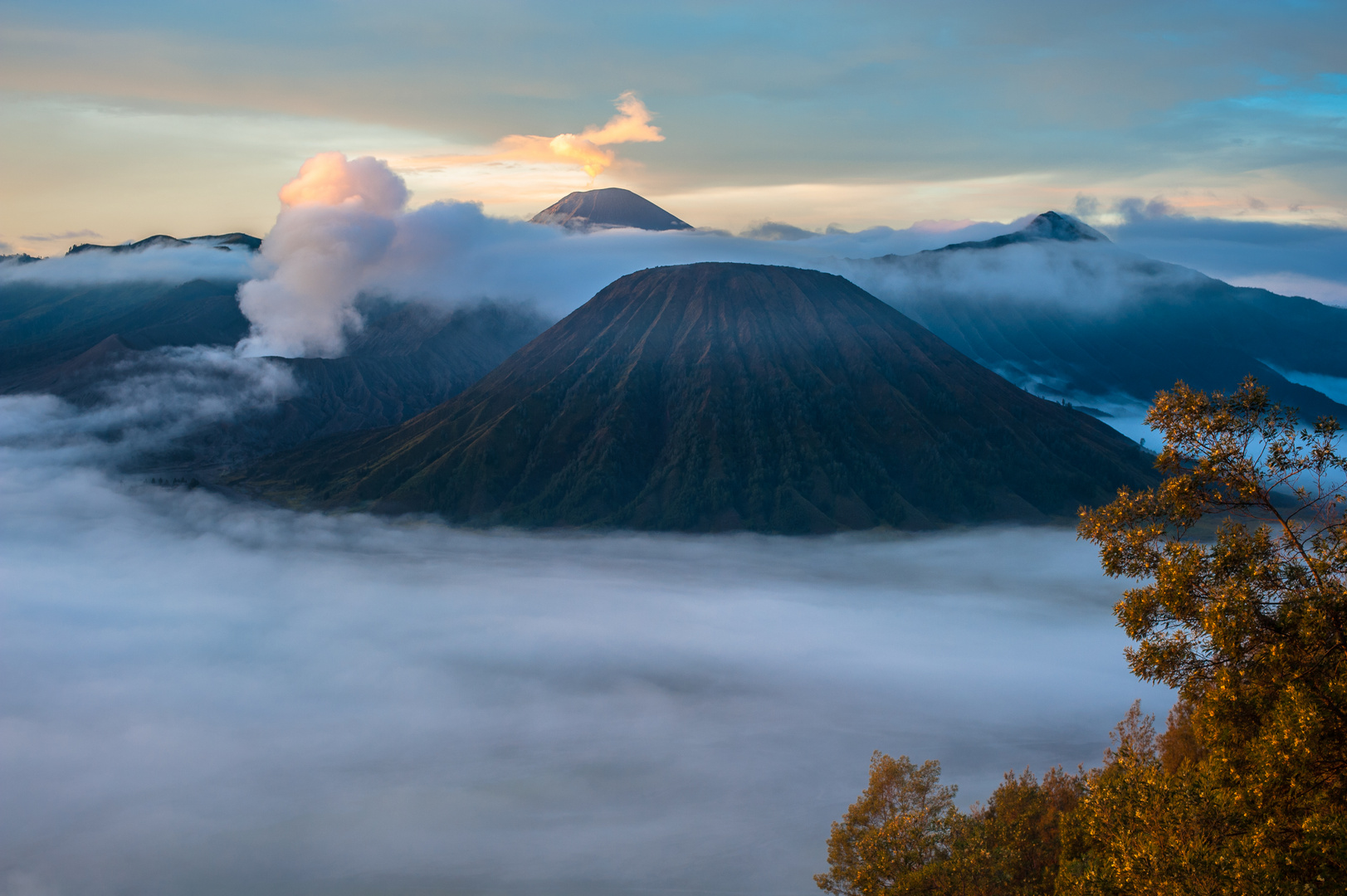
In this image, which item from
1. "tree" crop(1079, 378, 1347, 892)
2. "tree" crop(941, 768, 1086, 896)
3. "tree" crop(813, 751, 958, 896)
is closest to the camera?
"tree" crop(1079, 378, 1347, 892)

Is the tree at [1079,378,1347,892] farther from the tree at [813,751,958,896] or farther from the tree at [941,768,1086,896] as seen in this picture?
the tree at [813,751,958,896]

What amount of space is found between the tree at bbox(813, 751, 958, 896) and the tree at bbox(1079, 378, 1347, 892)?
15.0m

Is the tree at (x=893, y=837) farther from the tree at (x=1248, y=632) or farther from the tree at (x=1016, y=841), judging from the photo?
the tree at (x=1248, y=632)

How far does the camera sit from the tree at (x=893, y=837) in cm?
3491

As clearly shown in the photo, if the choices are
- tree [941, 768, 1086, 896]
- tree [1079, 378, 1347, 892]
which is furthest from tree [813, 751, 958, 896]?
tree [1079, 378, 1347, 892]

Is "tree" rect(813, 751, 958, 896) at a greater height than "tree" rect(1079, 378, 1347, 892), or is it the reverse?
"tree" rect(1079, 378, 1347, 892)

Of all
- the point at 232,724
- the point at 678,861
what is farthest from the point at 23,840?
the point at 678,861

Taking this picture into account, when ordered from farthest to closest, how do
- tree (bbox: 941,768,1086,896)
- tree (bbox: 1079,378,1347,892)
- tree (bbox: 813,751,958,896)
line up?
tree (bbox: 813,751,958,896)
tree (bbox: 941,768,1086,896)
tree (bbox: 1079,378,1347,892)

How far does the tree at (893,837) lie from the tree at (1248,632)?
15024mm

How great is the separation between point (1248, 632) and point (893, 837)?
20.6 meters

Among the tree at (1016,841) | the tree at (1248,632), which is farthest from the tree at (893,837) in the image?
the tree at (1248,632)

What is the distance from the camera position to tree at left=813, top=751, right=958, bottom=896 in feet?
115

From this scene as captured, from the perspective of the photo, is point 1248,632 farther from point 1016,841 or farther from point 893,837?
point 1016,841

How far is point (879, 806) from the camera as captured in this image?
43.5 meters
